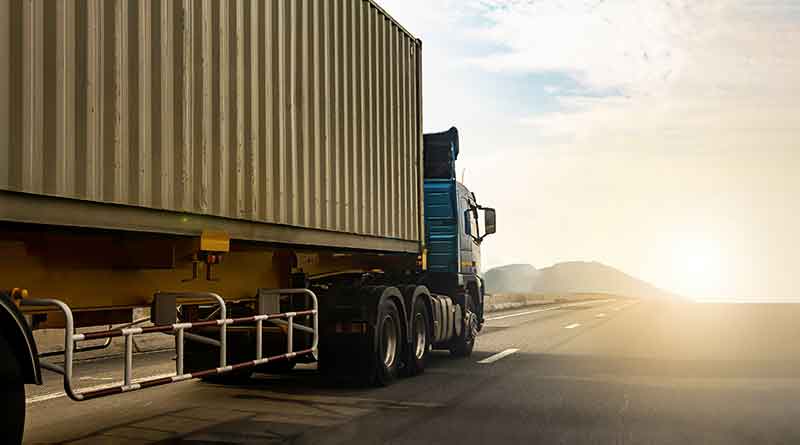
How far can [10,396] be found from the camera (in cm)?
514

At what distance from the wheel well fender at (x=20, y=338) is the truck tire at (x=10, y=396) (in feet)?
0.25

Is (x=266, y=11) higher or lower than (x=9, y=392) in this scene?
higher

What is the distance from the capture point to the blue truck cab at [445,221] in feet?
47.5

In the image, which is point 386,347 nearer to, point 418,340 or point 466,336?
point 418,340

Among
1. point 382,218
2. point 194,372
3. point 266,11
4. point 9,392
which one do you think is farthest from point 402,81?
point 9,392

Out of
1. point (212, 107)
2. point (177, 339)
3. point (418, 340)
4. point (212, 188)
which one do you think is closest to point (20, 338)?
point (177, 339)

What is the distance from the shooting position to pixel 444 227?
14.5m

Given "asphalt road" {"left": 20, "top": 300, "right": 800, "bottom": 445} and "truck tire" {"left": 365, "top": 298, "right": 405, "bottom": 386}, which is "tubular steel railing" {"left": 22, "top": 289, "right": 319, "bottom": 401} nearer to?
"asphalt road" {"left": 20, "top": 300, "right": 800, "bottom": 445}

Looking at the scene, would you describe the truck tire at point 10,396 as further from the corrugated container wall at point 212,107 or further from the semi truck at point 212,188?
the corrugated container wall at point 212,107

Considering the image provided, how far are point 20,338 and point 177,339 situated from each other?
1932mm

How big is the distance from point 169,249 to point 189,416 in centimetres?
204

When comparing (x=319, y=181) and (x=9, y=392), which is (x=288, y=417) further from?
(x=9, y=392)

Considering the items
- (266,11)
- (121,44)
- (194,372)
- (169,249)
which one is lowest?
(194,372)

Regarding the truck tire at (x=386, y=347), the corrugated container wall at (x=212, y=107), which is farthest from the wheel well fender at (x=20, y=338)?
the truck tire at (x=386, y=347)
